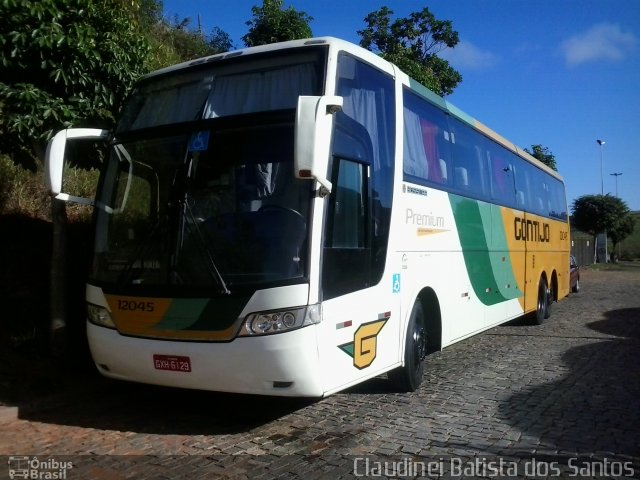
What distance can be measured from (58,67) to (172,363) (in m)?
3.64

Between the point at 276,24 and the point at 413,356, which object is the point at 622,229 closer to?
the point at 276,24

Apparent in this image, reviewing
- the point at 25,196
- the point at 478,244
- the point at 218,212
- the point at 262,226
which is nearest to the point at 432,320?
the point at 478,244

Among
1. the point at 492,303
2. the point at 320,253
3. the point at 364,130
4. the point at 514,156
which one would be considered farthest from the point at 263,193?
the point at 514,156

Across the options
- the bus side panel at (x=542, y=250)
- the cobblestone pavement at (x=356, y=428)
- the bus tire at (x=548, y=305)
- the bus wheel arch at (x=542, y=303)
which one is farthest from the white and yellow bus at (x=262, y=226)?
the bus tire at (x=548, y=305)

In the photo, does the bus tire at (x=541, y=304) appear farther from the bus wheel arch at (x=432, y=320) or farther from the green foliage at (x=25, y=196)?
the green foliage at (x=25, y=196)

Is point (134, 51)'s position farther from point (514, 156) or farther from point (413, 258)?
point (514, 156)

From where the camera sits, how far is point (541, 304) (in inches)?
524

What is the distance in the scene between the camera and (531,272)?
12.4 m

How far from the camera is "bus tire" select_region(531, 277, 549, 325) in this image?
13.0 meters

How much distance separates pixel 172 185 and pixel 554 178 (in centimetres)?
1275

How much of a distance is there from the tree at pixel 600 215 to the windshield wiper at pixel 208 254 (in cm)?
4587

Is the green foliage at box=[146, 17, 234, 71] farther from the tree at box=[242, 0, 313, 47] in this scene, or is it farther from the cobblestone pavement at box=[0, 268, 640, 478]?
the cobblestone pavement at box=[0, 268, 640, 478]

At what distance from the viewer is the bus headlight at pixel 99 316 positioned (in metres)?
5.63

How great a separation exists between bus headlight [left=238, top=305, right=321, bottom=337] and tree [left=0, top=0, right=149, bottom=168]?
3352 mm
